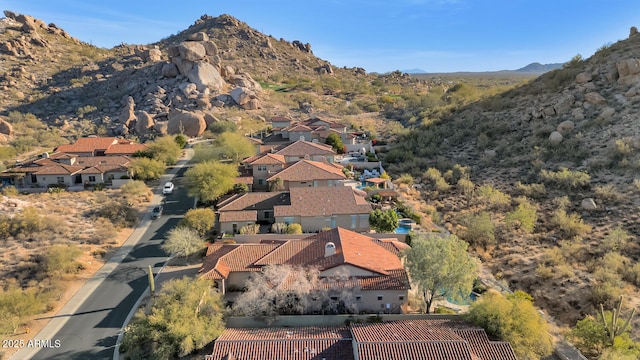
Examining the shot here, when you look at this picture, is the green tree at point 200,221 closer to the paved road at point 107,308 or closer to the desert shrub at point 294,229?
the paved road at point 107,308

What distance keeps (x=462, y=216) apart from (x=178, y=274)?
26674mm

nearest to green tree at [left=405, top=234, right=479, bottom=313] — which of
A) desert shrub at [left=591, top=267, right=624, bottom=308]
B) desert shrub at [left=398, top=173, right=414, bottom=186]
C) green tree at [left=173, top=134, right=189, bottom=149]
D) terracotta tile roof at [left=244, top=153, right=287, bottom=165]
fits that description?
desert shrub at [left=591, top=267, right=624, bottom=308]

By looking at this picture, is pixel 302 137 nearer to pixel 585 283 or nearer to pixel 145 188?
pixel 145 188

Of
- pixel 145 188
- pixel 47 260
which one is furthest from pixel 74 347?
pixel 145 188

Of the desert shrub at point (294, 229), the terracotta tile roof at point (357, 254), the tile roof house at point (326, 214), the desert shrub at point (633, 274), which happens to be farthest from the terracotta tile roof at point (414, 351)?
the desert shrub at point (633, 274)

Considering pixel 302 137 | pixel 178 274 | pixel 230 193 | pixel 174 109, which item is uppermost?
pixel 174 109

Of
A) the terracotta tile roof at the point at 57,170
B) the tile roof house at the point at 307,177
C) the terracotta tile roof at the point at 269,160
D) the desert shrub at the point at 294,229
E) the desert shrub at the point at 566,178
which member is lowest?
the desert shrub at the point at 294,229

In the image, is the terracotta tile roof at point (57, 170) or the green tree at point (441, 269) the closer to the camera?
the green tree at point (441, 269)

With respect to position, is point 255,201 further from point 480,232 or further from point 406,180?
point 406,180

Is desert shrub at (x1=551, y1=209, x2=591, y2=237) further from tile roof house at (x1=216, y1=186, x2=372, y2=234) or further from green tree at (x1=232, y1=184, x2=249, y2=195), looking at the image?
green tree at (x1=232, y1=184, x2=249, y2=195)

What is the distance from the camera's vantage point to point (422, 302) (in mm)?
26078

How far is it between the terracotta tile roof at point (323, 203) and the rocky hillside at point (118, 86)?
41.0 metres

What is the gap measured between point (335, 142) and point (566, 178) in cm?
2995

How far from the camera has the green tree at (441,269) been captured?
24.0m
